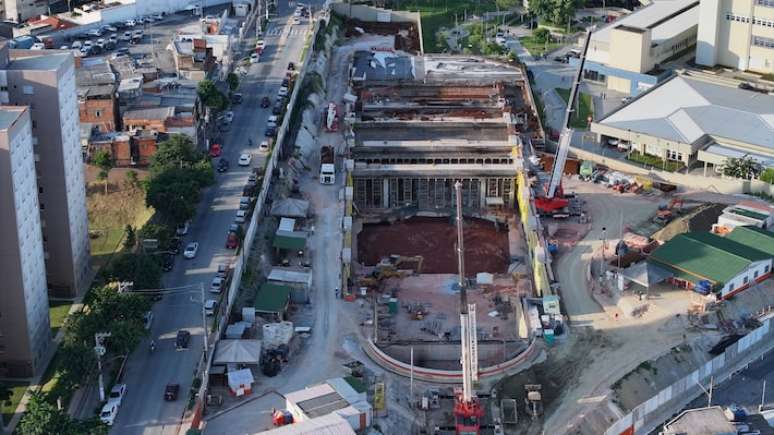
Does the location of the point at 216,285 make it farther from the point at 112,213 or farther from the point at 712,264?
the point at 712,264

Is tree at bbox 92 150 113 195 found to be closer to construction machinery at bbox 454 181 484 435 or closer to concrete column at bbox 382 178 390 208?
concrete column at bbox 382 178 390 208

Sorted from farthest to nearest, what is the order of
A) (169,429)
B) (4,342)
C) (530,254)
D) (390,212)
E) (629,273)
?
(390,212) < (530,254) < (629,273) < (4,342) < (169,429)

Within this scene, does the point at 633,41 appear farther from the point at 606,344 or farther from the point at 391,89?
the point at 606,344

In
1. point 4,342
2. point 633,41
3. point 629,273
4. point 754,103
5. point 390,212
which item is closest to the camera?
point 4,342

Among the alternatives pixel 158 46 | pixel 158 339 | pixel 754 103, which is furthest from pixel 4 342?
pixel 754 103

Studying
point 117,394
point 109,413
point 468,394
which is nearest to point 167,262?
point 117,394

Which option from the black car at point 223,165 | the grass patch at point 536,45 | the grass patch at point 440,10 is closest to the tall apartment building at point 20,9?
the grass patch at point 440,10

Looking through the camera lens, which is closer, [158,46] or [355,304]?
[355,304]

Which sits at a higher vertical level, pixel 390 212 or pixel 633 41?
pixel 633 41
